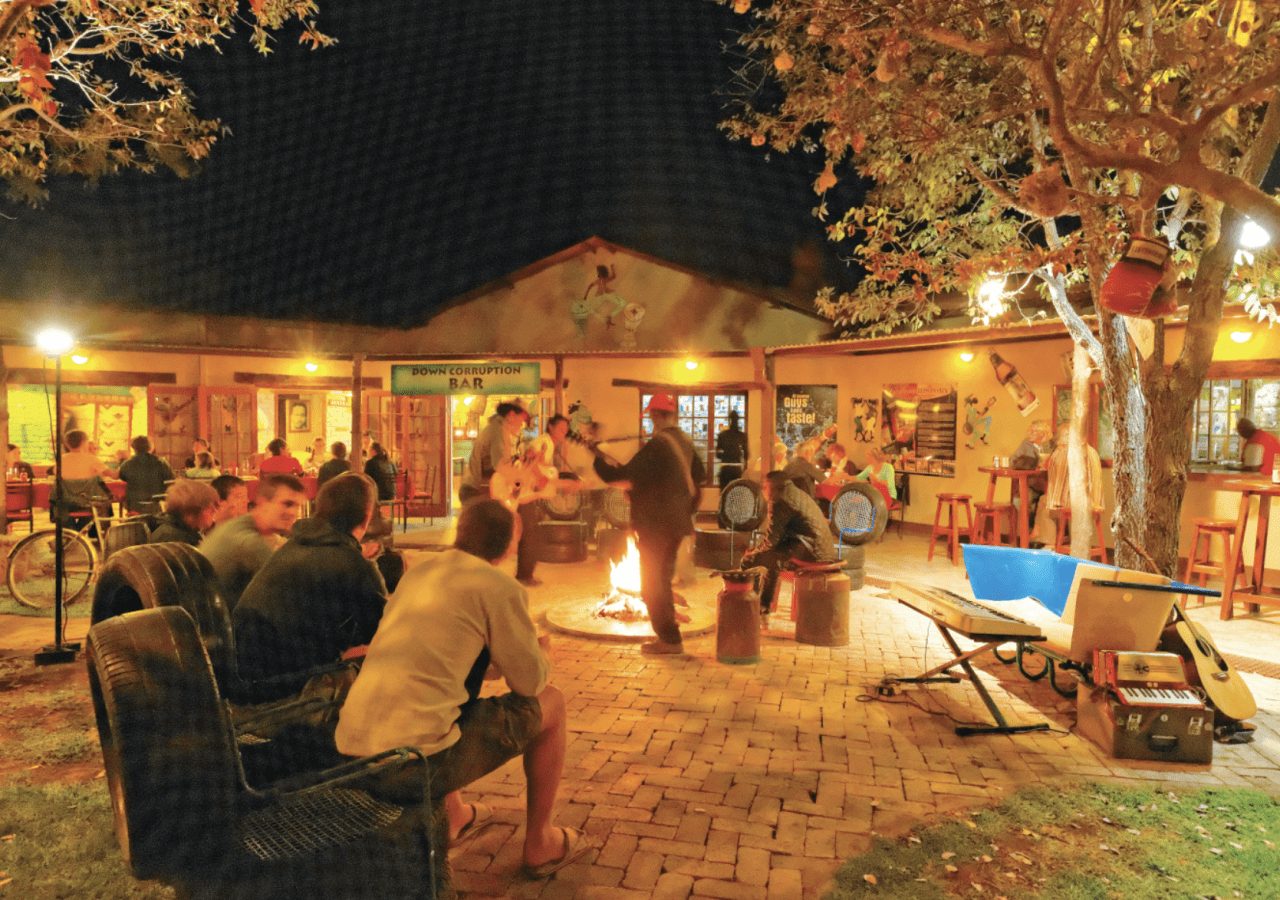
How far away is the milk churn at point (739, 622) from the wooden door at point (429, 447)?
10.6 m

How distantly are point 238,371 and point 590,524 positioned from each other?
7.29 metres

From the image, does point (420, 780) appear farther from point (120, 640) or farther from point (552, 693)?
point (120, 640)

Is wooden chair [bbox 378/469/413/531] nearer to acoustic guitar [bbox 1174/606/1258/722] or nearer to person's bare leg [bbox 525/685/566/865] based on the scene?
person's bare leg [bbox 525/685/566/865]

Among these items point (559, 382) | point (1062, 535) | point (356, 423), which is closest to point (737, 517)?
point (559, 382)

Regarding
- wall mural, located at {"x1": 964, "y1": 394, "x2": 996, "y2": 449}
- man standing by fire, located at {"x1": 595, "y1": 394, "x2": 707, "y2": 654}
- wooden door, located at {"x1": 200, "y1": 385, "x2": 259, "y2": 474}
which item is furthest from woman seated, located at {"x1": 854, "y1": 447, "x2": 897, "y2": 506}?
wooden door, located at {"x1": 200, "y1": 385, "x2": 259, "y2": 474}

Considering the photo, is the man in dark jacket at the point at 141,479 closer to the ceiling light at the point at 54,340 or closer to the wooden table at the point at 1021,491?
the ceiling light at the point at 54,340

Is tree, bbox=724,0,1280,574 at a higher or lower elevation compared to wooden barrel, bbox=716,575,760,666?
higher

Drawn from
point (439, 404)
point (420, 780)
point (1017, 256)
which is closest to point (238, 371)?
point (439, 404)

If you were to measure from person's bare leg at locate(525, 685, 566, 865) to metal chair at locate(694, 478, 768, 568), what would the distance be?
23.8 ft

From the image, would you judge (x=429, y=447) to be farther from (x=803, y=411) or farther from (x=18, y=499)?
(x=803, y=411)

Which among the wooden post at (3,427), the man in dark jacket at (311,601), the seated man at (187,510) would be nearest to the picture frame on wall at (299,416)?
the wooden post at (3,427)

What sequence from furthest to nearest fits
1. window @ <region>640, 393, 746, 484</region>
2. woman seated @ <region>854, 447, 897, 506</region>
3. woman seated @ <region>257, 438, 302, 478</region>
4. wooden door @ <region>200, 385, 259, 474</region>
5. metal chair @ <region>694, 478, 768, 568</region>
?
window @ <region>640, 393, 746, 484</region> < wooden door @ <region>200, 385, 259, 474</region> < woman seated @ <region>257, 438, 302, 478</region> < woman seated @ <region>854, 447, 897, 506</region> < metal chair @ <region>694, 478, 768, 568</region>

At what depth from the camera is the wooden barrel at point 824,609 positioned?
760 cm

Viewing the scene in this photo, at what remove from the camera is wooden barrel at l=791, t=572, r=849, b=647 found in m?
7.60
